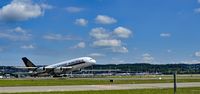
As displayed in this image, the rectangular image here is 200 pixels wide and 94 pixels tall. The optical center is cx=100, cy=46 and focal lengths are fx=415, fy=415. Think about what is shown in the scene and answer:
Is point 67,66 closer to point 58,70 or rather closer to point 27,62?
A: point 58,70

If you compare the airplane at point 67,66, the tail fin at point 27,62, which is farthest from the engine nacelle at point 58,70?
the tail fin at point 27,62

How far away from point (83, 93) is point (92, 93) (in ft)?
2.55

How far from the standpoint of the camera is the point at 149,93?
117 feet

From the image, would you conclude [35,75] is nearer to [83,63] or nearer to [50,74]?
[50,74]

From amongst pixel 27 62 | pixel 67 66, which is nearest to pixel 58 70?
pixel 67 66

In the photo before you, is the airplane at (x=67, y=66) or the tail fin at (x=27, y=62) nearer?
the airplane at (x=67, y=66)

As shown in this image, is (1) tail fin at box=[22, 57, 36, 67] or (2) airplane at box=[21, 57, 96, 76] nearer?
(2) airplane at box=[21, 57, 96, 76]

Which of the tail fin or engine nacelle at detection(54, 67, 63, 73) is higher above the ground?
the tail fin

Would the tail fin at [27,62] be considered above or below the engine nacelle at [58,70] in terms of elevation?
above

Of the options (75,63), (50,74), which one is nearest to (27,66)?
(50,74)

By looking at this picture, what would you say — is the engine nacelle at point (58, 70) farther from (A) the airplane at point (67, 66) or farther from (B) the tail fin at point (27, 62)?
(B) the tail fin at point (27, 62)

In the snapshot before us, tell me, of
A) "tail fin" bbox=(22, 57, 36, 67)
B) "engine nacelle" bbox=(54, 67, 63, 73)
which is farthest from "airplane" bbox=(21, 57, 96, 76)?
"tail fin" bbox=(22, 57, 36, 67)

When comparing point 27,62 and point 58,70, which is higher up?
point 27,62

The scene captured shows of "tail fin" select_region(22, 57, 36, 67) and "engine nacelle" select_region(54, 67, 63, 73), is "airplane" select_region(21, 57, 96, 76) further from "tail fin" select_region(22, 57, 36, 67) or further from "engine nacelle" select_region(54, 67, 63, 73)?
"tail fin" select_region(22, 57, 36, 67)
